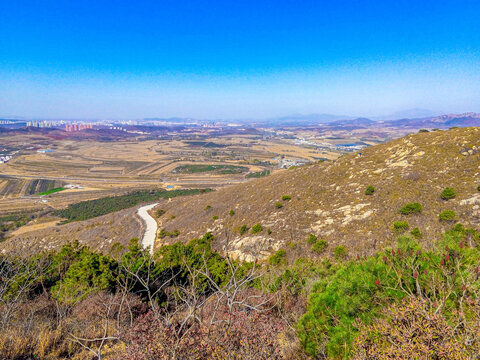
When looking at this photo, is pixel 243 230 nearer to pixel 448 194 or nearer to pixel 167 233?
pixel 167 233

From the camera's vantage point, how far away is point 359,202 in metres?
20.5

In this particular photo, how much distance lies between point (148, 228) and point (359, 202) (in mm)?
26116

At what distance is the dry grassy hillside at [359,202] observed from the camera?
54.7 ft

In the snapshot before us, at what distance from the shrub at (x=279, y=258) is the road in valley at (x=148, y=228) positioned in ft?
44.3

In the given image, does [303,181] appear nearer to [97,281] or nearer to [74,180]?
[97,281]

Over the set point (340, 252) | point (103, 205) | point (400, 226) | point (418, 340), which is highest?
point (418, 340)

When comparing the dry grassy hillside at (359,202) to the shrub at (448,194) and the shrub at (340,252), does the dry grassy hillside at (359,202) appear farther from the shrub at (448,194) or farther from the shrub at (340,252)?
the shrub at (340,252)

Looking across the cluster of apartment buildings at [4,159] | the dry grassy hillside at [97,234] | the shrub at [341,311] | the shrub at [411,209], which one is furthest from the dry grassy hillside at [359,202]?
the cluster of apartment buildings at [4,159]

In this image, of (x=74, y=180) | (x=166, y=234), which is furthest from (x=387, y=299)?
(x=74, y=180)

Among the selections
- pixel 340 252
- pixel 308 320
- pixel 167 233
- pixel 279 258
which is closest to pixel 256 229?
pixel 279 258

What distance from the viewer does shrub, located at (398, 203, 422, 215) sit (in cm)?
1698

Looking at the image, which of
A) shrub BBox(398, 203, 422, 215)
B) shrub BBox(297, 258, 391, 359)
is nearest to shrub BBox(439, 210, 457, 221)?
shrub BBox(398, 203, 422, 215)

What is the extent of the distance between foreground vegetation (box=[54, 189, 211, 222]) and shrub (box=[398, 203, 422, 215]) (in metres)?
47.4

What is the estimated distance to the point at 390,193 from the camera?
789 inches
